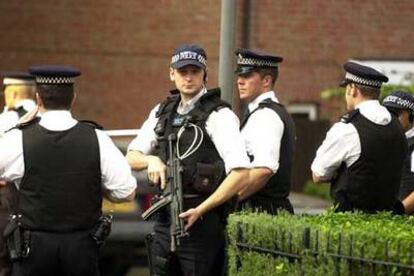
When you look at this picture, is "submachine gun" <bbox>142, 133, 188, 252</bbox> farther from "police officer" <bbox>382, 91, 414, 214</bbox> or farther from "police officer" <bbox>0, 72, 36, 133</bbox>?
"police officer" <bbox>0, 72, 36, 133</bbox>

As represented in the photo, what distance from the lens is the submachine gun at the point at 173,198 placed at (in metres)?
7.12

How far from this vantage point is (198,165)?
7219 mm

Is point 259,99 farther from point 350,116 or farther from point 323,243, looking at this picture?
point 323,243

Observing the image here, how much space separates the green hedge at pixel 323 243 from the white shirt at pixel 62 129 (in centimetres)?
67

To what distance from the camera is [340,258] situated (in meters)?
6.05

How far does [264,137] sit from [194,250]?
35.0 inches

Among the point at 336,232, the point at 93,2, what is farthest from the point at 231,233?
the point at 93,2

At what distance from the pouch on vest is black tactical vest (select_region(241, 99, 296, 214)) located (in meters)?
0.60

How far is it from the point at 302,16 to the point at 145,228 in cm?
1123

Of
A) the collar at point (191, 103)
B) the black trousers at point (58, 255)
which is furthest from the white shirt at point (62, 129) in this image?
the collar at point (191, 103)

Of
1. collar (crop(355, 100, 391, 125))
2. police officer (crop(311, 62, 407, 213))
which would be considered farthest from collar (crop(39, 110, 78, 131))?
collar (crop(355, 100, 391, 125))

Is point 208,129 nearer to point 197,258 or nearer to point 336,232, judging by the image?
point 197,258

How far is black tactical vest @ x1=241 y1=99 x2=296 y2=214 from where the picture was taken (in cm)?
782

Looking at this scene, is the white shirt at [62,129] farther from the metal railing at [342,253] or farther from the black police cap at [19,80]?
the black police cap at [19,80]
